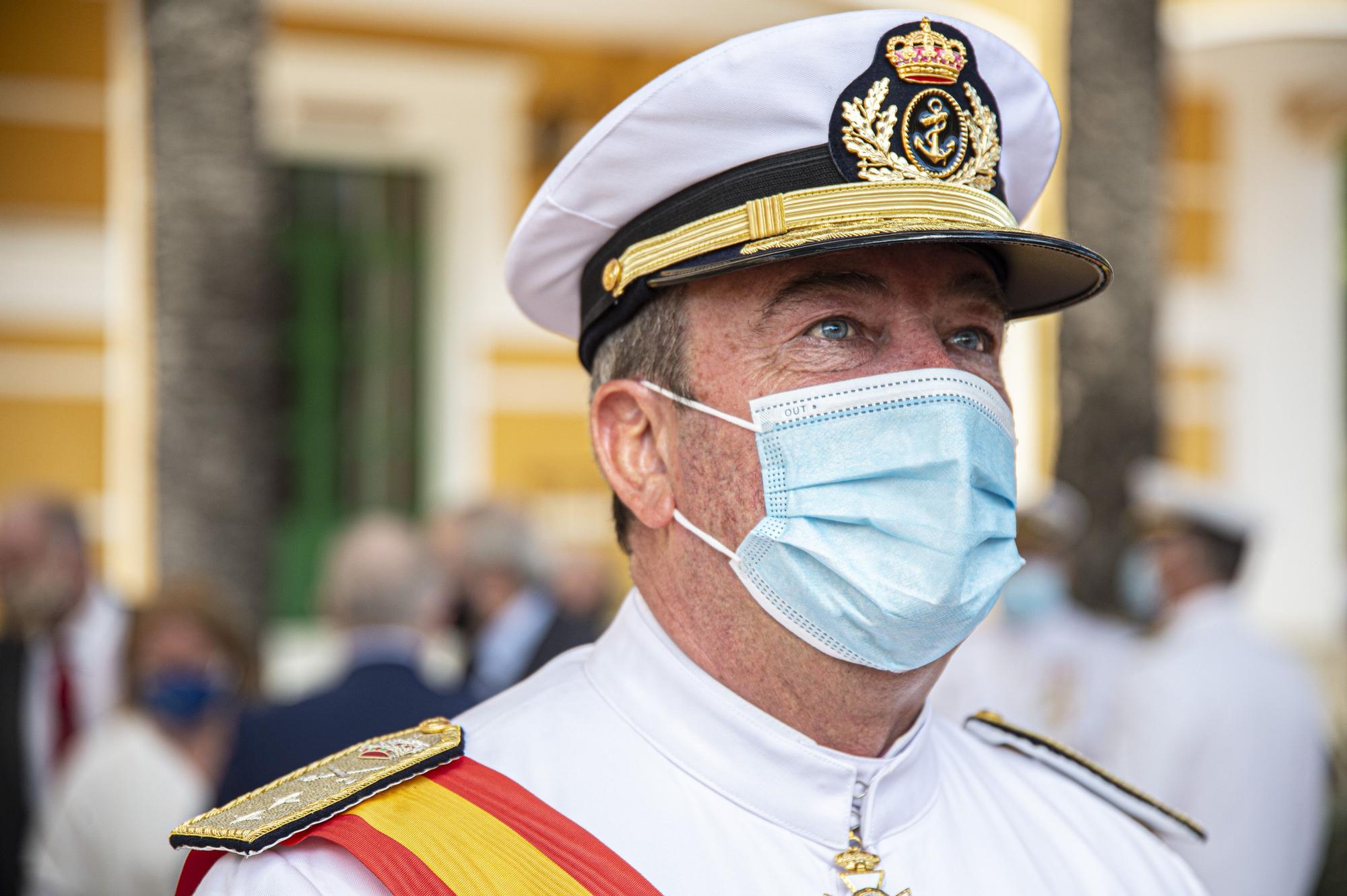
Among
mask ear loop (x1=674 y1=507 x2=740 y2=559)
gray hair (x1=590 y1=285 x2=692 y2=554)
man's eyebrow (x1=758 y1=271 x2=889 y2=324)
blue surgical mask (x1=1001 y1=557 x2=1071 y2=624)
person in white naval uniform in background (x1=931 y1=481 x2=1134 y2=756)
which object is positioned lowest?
person in white naval uniform in background (x1=931 y1=481 x2=1134 y2=756)

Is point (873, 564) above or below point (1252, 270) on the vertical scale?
below

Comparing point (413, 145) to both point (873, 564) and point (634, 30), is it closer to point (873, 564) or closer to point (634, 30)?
Result: point (634, 30)

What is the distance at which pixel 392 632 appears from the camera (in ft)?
12.6

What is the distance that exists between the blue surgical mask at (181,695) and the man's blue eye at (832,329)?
119 inches

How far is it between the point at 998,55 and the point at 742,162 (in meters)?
0.35

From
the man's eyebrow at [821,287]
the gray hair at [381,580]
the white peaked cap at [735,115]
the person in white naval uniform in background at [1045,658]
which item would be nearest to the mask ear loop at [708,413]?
the man's eyebrow at [821,287]

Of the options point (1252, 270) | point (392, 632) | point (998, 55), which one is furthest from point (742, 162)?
point (1252, 270)

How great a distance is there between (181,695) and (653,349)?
2.85 m

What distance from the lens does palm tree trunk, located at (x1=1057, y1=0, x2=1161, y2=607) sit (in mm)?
7004

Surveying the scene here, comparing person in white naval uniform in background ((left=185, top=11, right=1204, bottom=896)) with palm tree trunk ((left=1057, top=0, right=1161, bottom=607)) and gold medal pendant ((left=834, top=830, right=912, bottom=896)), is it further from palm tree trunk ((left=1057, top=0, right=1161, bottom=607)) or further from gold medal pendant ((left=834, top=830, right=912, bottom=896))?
palm tree trunk ((left=1057, top=0, right=1161, bottom=607))

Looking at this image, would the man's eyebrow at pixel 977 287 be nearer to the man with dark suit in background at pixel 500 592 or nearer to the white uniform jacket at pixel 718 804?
the white uniform jacket at pixel 718 804

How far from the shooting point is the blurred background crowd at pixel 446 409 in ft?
14.3

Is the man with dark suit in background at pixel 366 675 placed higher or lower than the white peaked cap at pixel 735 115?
lower

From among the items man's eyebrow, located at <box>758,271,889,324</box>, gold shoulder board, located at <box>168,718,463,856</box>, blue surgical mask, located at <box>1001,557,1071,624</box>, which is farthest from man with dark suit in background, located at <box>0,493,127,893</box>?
blue surgical mask, located at <box>1001,557,1071,624</box>
